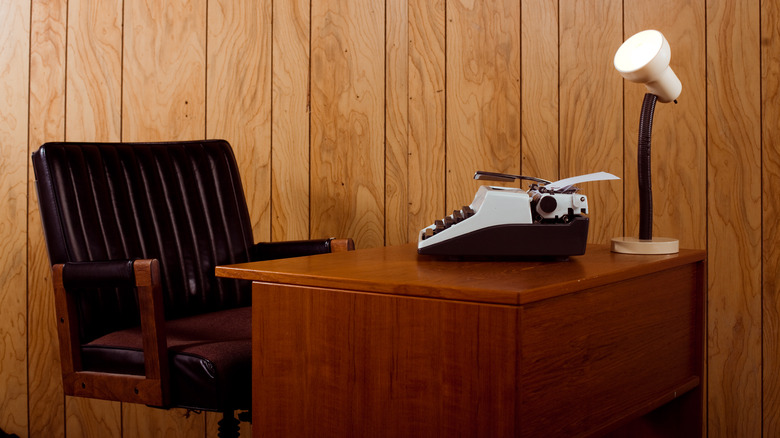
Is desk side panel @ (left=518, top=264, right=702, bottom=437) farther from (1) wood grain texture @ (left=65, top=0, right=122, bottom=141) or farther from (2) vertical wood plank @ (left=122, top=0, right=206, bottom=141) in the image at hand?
(1) wood grain texture @ (left=65, top=0, right=122, bottom=141)

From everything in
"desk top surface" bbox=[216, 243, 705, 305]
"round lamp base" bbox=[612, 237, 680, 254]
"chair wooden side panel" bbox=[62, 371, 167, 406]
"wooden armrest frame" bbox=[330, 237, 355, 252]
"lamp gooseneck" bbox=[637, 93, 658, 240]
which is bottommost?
"chair wooden side panel" bbox=[62, 371, 167, 406]

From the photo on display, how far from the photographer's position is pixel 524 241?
1300 millimetres

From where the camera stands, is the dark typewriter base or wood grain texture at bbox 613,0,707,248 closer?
the dark typewriter base

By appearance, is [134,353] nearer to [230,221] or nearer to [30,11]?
[230,221]

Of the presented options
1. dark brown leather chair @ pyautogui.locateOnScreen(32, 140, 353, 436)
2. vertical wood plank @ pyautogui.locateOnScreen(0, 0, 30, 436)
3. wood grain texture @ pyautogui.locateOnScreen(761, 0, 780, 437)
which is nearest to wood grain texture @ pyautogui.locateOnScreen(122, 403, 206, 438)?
vertical wood plank @ pyautogui.locateOnScreen(0, 0, 30, 436)

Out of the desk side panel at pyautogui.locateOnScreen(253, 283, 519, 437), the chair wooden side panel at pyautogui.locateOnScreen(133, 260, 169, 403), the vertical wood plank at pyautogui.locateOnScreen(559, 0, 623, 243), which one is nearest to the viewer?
the desk side panel at pyautogui.locateOnScreen(253, 283, 519, 437)

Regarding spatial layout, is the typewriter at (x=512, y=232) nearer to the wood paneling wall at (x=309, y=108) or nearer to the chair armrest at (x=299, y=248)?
the chair armrest at (x=299, y=248)

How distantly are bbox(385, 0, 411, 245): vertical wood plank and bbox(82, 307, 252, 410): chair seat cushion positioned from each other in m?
0.78

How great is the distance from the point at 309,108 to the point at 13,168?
36.7 inches

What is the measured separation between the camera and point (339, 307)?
1.12m

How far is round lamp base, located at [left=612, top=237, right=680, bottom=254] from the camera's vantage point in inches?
57.5

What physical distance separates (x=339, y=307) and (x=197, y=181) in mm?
962

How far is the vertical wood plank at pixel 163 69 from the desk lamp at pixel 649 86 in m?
1.37

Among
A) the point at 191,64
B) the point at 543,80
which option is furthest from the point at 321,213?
the point at 543,80
